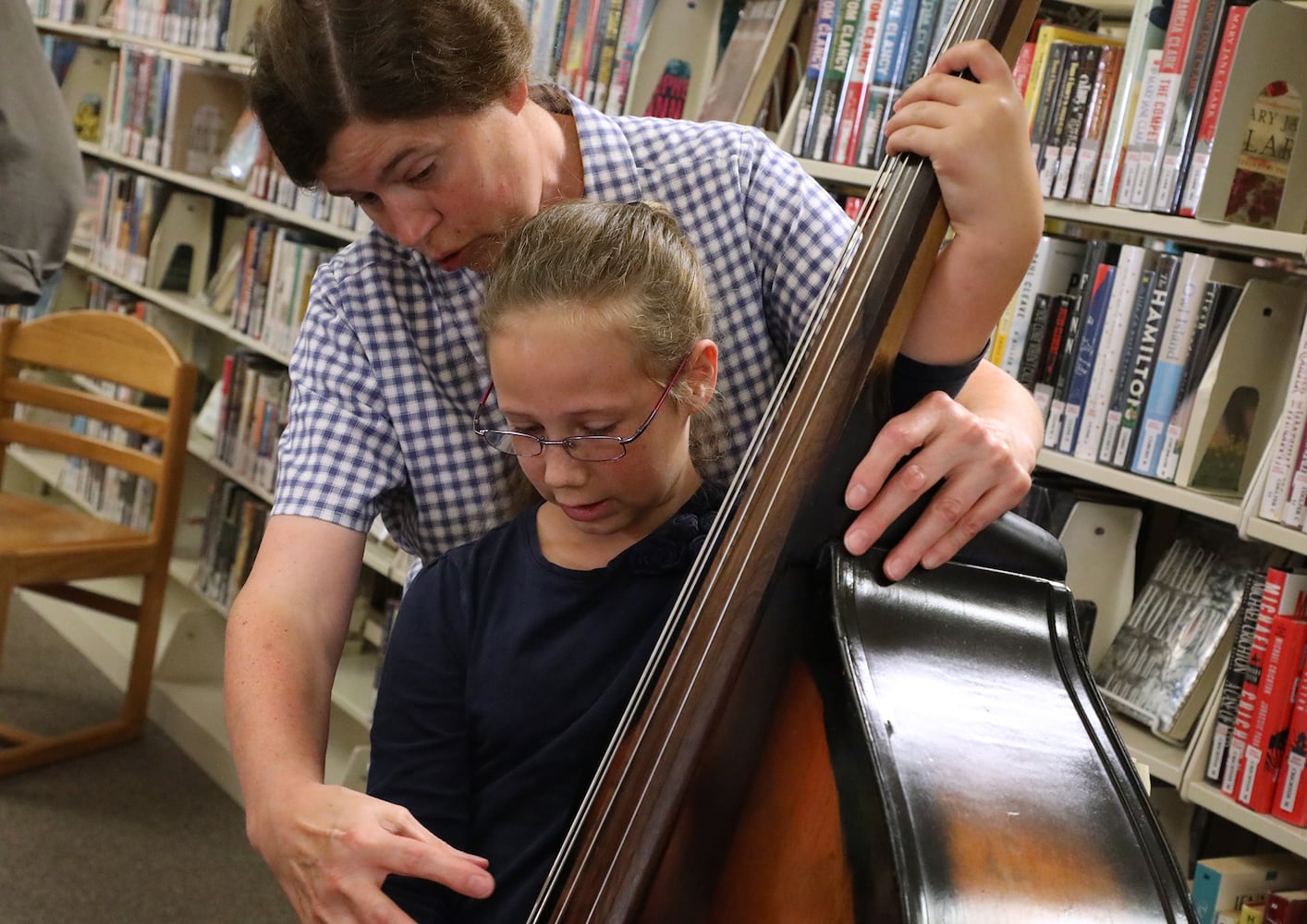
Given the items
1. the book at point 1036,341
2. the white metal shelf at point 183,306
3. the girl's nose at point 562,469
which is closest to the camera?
the girl's nose at point 562,469

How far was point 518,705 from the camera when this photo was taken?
98 centimetres

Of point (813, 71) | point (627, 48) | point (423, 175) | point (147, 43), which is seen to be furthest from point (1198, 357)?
point (147, 43)

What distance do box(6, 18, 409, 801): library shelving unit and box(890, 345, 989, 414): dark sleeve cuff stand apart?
6.33ft

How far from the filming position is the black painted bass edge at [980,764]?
0.62m

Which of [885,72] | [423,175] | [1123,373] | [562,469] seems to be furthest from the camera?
[885,72]

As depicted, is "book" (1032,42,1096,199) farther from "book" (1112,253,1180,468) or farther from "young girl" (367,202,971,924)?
"young girl" (367,202,971,924)

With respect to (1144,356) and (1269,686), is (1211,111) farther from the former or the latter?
(1269,686)

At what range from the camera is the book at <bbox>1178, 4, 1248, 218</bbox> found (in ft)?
5.05

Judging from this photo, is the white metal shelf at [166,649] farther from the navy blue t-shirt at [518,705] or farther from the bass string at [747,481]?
the bass string at [747,481]

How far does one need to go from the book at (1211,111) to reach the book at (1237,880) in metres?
0.80

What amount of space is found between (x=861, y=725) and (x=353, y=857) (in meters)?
0.34

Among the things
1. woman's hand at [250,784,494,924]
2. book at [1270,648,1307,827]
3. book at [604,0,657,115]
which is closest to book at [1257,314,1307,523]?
book at [1270,648,1307,827]

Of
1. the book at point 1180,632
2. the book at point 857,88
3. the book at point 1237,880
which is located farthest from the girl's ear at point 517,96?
the book at point 1237,880

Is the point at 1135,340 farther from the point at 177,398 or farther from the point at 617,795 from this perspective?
the point at 177,398
